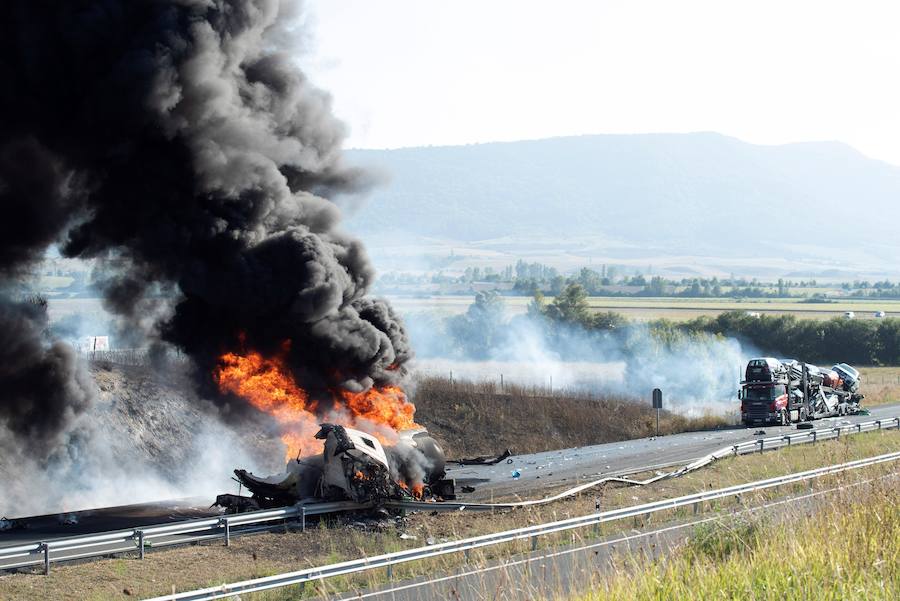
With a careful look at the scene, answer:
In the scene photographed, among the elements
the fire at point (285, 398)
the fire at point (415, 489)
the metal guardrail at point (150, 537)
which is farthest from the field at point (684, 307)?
the metal guardrail at point (150, 537)

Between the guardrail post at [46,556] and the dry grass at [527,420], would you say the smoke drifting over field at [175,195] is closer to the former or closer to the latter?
the guardrail post at [46,556]

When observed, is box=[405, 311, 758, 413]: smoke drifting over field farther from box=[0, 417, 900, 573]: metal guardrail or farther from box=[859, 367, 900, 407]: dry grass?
box=[0, 417, 900, 573]: metal guardrail

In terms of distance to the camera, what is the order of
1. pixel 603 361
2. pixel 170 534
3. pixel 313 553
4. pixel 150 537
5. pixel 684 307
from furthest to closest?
Result: pixel 684 307, pixel 603 361, pixel 150 537, pixel 170 534, pixel 313 553

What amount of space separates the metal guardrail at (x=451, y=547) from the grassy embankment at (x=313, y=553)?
0.88 feet

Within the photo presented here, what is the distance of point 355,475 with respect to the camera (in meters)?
25.6

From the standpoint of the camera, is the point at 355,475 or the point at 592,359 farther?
the point at 592,359

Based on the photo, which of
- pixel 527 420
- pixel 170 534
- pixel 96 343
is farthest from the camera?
pixel 96 343

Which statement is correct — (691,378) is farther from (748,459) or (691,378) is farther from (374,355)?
(374,355)

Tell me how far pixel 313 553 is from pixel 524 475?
46.9 ft

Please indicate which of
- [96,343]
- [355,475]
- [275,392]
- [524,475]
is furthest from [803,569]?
[96,343]

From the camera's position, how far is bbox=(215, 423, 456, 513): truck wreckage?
25.7 m

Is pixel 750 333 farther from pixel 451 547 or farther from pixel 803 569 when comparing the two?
pixel 803 569

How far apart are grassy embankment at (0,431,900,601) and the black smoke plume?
6.85 m

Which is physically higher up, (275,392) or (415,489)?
(275,392)
